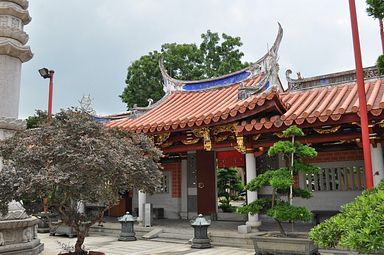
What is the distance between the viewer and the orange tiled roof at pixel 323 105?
7750 millimetres

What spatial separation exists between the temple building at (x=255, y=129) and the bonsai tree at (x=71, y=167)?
12.7 ft

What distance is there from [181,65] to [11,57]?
738 inches

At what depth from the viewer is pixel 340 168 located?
10.5 meters

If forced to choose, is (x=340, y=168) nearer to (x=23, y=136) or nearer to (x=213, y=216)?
(x=213, y=216)

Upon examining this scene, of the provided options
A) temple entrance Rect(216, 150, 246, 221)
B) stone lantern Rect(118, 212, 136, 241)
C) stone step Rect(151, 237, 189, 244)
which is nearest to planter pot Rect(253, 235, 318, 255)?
stone step Rect(151, 237, 189, 244)

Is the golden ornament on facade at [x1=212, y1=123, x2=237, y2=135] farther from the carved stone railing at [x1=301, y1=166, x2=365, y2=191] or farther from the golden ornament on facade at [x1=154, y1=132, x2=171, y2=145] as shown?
the carved stone railing at [x1=301, y1=166, x2=365, y2=191]

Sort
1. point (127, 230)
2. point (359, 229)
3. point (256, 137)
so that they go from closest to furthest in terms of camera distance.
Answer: point (359, 229), point (256, 137), point (127, 230)

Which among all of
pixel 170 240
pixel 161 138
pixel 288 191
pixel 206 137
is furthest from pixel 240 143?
pixel 170 240

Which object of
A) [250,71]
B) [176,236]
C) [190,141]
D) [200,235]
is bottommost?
[176,236]

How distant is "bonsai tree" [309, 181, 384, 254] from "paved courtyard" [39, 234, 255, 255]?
4.25m

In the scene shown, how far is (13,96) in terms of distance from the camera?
7488 mm

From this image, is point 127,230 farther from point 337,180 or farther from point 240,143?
point 337,180

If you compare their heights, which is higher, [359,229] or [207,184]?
[207,184]

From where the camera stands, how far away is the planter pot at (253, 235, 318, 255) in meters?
6.59
